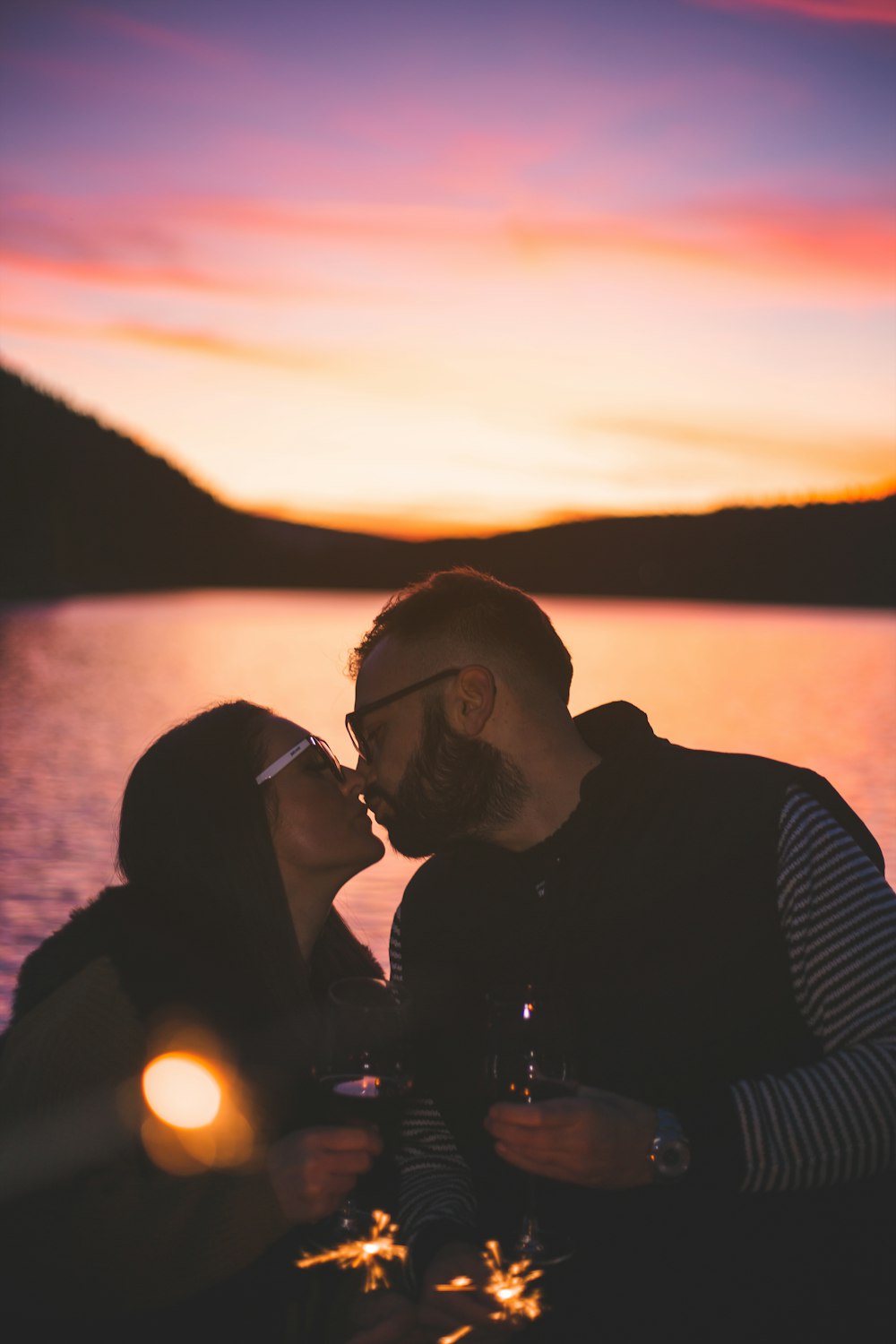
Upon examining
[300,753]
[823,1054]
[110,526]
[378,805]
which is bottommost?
[823,1054]

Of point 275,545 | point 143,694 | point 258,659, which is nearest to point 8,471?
point 275,545

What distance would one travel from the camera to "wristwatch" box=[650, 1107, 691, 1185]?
254 cm

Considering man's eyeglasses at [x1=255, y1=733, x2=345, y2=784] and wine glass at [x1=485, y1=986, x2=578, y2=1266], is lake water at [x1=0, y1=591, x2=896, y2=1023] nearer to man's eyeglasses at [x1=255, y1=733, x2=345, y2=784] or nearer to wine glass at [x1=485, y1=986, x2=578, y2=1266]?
man's eyeglasses at [x1=255, y1=733, x2=345, y2=784]

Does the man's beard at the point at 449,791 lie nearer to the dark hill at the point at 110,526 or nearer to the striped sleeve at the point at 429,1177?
the striped sleeve at the point at 429,1177

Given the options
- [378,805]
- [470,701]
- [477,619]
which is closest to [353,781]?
→ [378,805]

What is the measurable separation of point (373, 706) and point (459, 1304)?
1.41m

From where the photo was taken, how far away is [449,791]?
130 inches

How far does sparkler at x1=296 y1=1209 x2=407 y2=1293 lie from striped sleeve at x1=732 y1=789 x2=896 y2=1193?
0.73 meters

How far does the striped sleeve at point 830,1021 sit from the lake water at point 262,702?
2.84 meters

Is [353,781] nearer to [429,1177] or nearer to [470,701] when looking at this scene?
[470,701]

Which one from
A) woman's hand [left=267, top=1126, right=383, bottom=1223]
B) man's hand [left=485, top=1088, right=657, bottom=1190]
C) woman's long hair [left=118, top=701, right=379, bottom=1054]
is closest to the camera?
man's hand [left=485, top=1088, right=657, bottom=1190]

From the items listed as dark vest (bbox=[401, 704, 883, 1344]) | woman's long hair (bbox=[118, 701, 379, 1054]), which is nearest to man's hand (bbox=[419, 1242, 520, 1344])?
dark vest (bbox=[401, 704, 883, 1344])

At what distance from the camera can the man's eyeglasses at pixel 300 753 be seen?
334 cm

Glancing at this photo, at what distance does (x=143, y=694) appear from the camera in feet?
88.1
